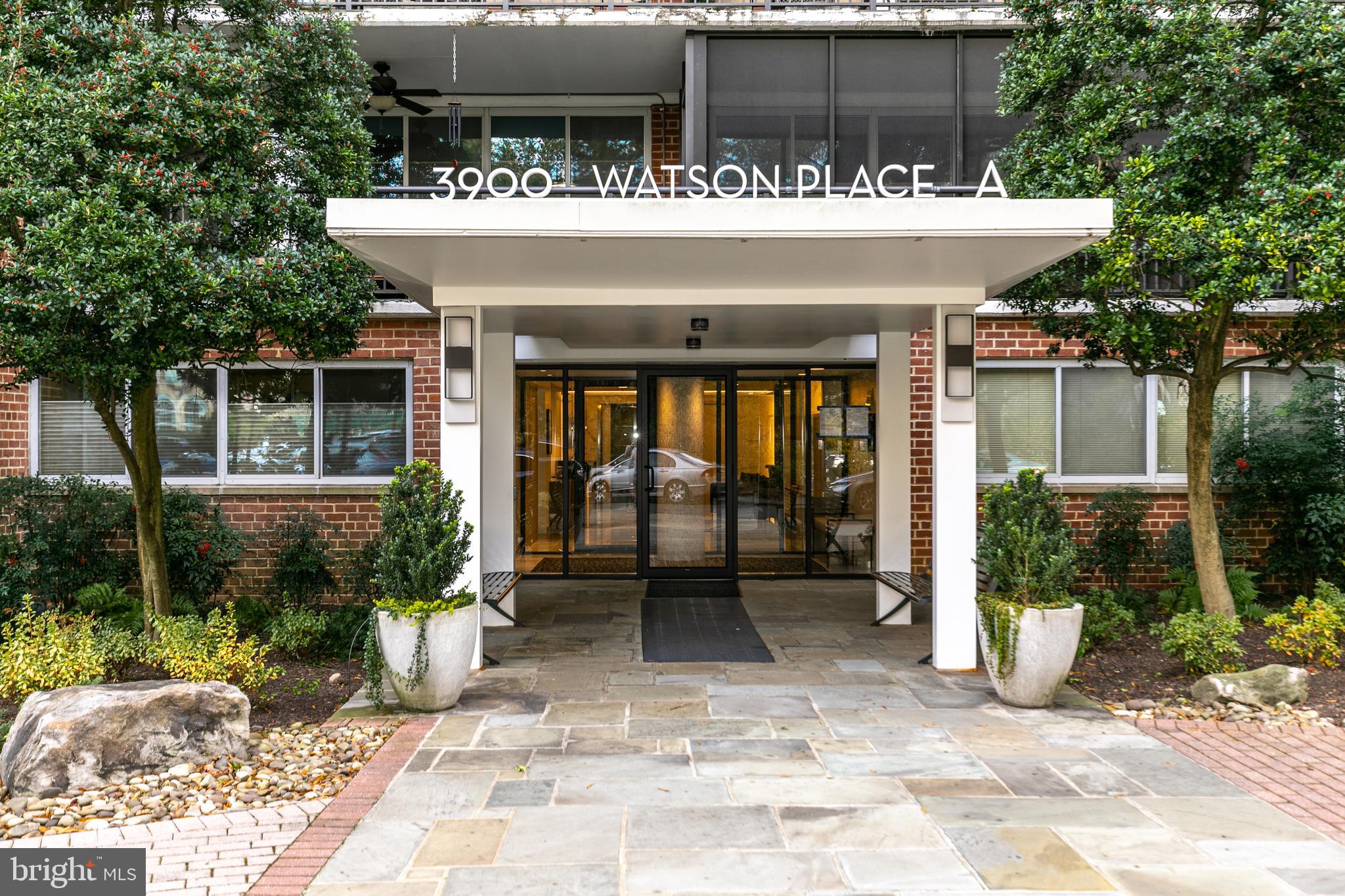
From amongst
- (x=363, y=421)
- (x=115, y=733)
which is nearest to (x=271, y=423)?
(x=363, y=421)

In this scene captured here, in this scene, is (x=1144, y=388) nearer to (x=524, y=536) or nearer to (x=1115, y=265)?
(x=1115, y=265)

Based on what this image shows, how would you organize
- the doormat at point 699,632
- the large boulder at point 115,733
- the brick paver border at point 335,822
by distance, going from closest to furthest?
the brick paver border at point 335,822
the large boulder at point 115,733
the doormat at point 699,632

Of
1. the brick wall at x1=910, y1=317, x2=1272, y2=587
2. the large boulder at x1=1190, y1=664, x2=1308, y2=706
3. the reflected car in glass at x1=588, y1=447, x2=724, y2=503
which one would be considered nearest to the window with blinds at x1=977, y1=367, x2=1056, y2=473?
the brick wall at x1=910, y1=317, x2=1272, y2=587

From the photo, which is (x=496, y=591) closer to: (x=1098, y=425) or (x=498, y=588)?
(x=498, y=588)

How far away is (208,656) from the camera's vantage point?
17.8 ft

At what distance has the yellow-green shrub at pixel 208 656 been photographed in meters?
5.31

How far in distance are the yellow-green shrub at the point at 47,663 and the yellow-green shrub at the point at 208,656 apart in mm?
342

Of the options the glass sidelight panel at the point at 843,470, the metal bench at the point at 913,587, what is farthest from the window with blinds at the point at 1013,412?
the metal bench at the point at 913,587

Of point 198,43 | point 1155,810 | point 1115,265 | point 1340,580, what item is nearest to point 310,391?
point 198,43

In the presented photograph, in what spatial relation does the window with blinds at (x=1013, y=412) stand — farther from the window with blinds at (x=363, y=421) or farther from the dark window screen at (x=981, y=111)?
the window with blinds at (x=363, y=421)

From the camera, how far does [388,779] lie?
425 cm

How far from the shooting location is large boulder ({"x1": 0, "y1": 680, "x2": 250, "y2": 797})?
415cm

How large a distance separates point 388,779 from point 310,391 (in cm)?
604

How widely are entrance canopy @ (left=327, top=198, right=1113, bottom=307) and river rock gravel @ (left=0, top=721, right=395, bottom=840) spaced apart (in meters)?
2.83
